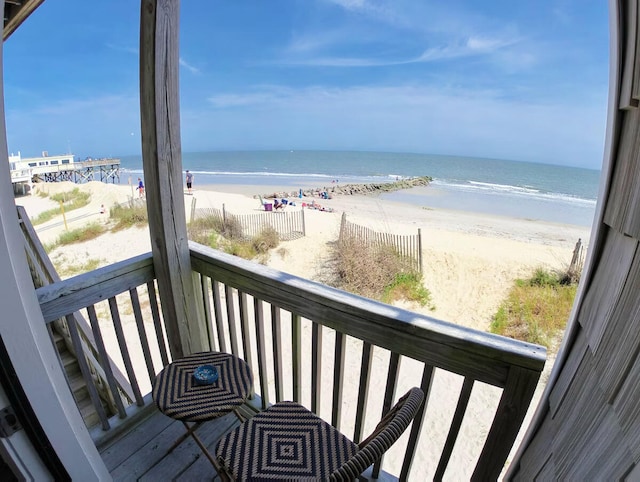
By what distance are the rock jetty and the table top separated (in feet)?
53.0

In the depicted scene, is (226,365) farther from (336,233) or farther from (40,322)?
(336,233)

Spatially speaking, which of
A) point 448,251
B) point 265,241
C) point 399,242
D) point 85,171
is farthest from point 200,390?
point 85,171

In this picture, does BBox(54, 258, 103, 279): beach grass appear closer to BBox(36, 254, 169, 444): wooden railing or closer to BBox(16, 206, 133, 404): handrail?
BBox(16, 206, 133, 404): handrail

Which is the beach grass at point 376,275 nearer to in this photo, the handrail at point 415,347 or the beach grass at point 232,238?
the beach grass at point 232,238

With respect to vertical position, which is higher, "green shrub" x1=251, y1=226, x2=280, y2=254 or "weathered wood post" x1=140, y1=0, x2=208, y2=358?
"weathered wood post" x1=140, y1=0, x2=208, y2=358

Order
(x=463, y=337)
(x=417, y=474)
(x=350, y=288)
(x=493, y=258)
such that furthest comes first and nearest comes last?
(x=493, y=258) < (x=350, y=288) < (x=417, y=474) < (x=463, y=337)

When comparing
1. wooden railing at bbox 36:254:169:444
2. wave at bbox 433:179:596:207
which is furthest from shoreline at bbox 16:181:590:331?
wave at bbox 433:179:596:207

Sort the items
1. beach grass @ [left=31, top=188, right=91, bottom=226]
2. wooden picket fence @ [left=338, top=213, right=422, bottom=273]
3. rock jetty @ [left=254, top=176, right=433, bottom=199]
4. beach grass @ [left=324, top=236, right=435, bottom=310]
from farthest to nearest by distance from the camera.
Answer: rock jetty @ [left=254, top=176, right=433, bottom=199]
beach grass @ [left=31, top=188, right=91, bottom=226]
wooden picket fence @ [left=338, top=213, right=422, bottom=273]
beach grass @ [left=324, top=236, right=435, bottom=310]

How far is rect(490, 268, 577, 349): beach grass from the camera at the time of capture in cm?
466

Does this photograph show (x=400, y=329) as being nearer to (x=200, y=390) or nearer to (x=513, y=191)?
(x=200, y=390)

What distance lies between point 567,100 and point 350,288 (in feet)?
108

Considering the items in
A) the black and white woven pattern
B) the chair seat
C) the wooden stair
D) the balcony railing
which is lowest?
the wooden stair

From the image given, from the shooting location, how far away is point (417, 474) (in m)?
2.71

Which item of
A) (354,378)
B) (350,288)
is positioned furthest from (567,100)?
(354,378)
